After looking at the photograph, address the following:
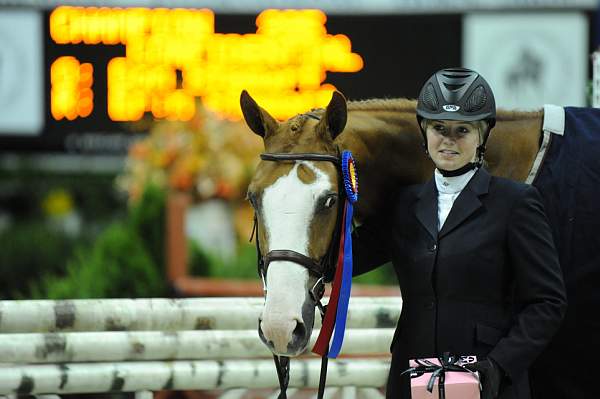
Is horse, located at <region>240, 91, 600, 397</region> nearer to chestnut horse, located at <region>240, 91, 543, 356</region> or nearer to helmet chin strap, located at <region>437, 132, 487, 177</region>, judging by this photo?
chestnut horse, located at <region>240, 91, 543, 356</region>

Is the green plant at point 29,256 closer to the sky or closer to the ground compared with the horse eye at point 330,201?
closer to the ground

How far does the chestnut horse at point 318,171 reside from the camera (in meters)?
2.30

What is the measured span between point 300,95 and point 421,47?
1.17m

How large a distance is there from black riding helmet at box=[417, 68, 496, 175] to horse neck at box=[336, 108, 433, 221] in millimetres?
344

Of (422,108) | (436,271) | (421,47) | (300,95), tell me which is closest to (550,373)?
(436,271)

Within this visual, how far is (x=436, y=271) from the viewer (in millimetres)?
2291

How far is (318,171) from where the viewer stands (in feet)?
8.00

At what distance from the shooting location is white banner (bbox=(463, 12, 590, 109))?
843 centimetres

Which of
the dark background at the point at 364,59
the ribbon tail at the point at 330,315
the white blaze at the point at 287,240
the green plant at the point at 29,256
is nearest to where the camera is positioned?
the white blaze at the point at 287,240

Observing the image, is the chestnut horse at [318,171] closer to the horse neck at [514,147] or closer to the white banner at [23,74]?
the horse neck at [514,147]

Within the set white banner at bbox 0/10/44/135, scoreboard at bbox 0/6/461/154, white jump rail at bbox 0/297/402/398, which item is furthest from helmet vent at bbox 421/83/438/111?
white banner at bbox 0/10/44/135

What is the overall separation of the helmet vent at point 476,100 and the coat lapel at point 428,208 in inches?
7.6

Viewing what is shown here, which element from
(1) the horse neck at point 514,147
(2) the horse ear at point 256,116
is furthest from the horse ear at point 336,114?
(1) the horse neck at point 514,147

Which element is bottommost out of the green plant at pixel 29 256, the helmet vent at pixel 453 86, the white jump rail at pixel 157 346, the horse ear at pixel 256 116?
the green plant at pixel 29 256
